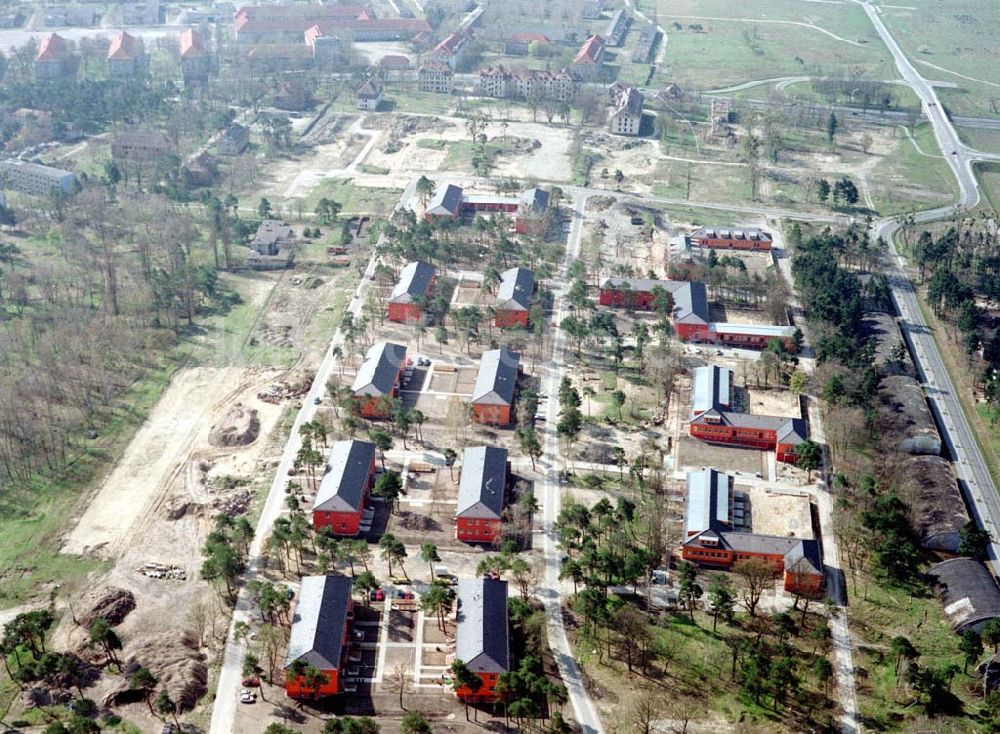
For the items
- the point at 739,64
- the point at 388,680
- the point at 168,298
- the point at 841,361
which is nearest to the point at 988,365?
the point at 841,361

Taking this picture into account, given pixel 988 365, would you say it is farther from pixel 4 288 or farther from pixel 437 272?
pixel 4 288

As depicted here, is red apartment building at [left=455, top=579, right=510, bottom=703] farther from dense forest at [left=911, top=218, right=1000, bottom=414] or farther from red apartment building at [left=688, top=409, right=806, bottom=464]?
dense forest at [left=911, top=218, right=1000, bottom=414]

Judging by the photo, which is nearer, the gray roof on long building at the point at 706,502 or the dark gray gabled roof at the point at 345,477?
the gray roof on long building at the point at 706,502

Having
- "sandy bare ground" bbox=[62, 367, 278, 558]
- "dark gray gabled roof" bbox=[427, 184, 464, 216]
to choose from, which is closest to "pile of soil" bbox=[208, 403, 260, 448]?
"sandy bare ground" bbox=[62, 367, 278, 558]

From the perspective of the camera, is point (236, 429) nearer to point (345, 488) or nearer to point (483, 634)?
point (345, 488)

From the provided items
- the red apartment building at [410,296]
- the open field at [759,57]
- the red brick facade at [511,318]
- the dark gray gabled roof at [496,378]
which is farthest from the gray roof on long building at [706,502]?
the open field at [759,57]

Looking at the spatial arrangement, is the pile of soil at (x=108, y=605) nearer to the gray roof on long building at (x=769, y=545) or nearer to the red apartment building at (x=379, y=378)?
the red apartment building at (x=379, y=378)

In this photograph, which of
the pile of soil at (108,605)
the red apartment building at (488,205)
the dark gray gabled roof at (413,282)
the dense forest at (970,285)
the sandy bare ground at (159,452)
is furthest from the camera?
the red apartment building at (488,205)
